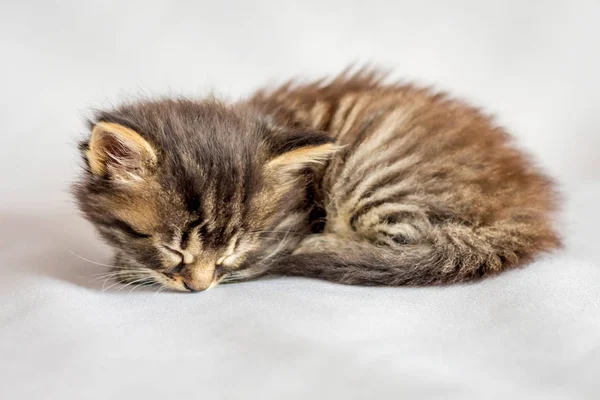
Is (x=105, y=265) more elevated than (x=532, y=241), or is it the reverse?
(x=532, y=241)

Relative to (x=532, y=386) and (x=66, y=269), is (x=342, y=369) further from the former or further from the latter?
(x=66, y=269)

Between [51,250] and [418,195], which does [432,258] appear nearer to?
[418,195]

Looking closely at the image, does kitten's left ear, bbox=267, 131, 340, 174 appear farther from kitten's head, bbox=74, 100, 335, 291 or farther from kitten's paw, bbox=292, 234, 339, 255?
kitten's paw, bbox=292, 234, 339, 255

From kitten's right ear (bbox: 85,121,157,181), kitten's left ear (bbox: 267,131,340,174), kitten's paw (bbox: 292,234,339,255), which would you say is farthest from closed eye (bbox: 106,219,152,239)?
kitten's paw (bbox: 292,234,339,255)

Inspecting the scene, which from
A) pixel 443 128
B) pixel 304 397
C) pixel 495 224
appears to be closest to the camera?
pixel 304 397

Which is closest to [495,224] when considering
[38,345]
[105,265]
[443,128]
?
[443,128]

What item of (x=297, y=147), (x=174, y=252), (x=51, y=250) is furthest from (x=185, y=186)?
(x=51, y=250)

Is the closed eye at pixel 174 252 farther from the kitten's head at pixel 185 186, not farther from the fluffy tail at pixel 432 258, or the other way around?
the fluffy tail at pixel 432 258
